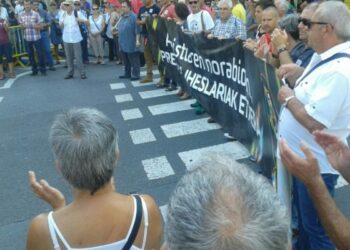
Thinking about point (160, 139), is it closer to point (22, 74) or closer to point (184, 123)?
point (184, 123)

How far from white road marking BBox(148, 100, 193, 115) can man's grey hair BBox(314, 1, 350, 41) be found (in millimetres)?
5362

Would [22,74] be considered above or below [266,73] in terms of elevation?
below

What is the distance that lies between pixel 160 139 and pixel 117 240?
16.3 ft

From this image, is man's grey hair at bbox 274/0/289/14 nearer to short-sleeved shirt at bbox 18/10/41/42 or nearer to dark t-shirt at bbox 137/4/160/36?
dark t-shirt at bbox 137/4/160/36

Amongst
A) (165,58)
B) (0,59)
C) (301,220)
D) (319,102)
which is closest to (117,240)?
(319,102)

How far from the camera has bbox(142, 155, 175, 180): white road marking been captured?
18.4 feet

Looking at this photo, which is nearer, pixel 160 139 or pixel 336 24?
pixel 336 24

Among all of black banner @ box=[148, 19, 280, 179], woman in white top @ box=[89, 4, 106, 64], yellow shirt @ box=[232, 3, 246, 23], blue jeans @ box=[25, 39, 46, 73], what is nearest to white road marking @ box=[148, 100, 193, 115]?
black banner @ box=[148, 19, 280, 179]

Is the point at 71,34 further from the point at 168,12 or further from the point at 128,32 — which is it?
the point at 168,12

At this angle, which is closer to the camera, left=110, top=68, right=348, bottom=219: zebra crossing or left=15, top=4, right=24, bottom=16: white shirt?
left=110, top=68, right=348, bottom=219: zebra crossing

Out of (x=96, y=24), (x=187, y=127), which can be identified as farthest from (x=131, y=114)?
(x=96, y=24)

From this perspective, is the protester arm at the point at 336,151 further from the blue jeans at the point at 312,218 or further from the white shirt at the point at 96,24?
the white shirt at the point at 96,24

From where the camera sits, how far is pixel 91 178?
204cm

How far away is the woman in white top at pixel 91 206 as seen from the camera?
196 centimetres
